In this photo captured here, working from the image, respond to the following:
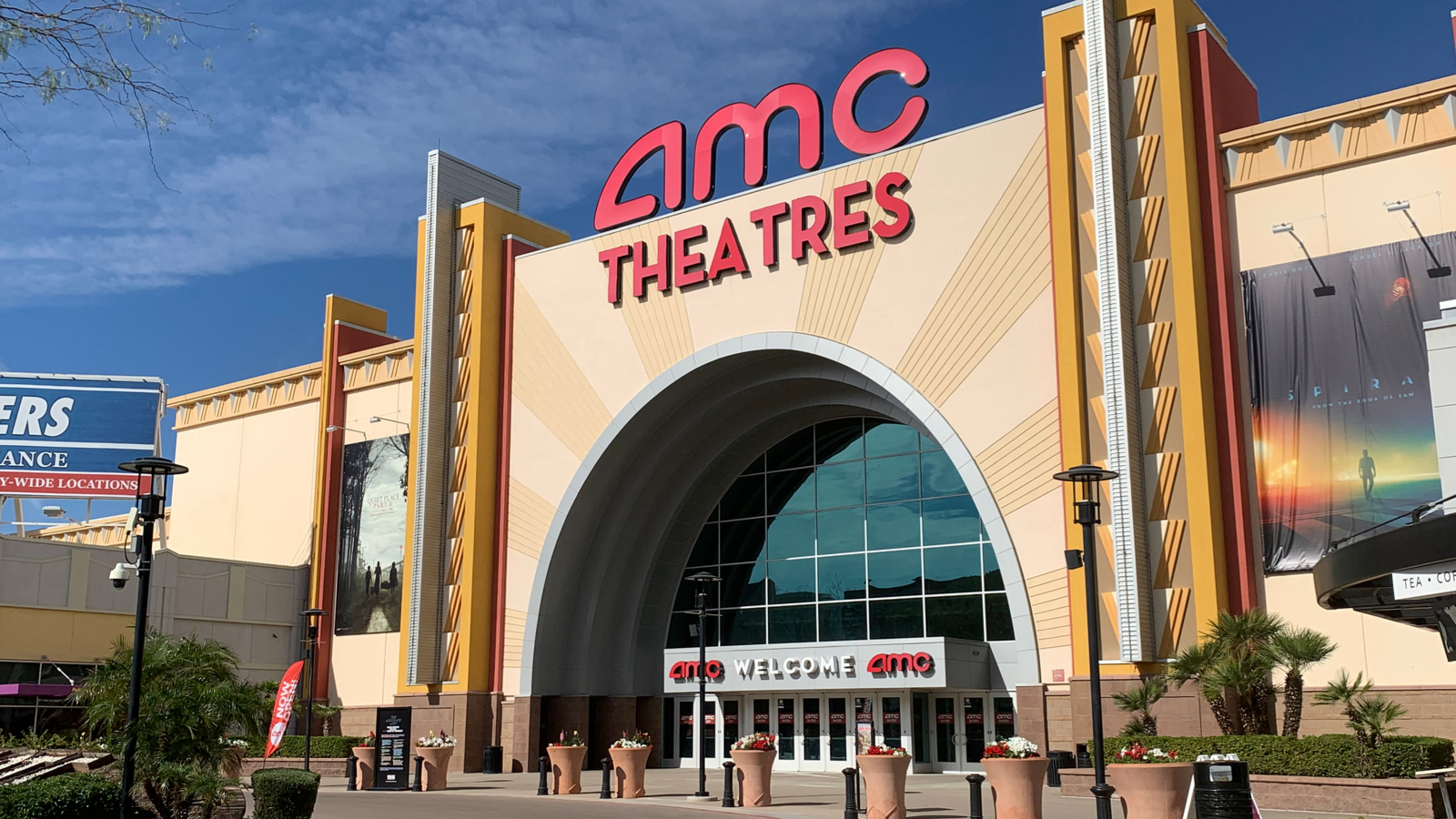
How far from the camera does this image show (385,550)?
45562mm

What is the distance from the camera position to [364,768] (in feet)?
114

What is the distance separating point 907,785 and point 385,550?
22360 millimetres

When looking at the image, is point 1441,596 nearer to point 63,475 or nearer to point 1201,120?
point 1201,120

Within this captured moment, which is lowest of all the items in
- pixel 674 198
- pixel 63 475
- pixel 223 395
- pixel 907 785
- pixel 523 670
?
pixel 907 785

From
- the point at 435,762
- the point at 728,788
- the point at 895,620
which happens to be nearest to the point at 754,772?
the point at 728,788

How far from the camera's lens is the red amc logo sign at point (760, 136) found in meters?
35.2

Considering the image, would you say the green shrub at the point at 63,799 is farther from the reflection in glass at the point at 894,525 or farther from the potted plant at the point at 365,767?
the reflection in glass at the point at 894,525

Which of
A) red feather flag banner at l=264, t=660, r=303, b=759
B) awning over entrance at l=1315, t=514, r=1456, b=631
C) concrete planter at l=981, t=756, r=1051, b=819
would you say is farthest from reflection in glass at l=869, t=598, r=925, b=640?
awning over entrance at l=1315, t=514, r=1456, b=631

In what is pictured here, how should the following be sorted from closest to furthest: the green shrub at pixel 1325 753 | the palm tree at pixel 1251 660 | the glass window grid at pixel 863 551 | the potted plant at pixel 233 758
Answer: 1. the potted plant at pixel 233 758
2. the green shrub at pixel 1325 753
3. the palm tree at pixel 1251 660
4. the glass window grid at pixel 863 551

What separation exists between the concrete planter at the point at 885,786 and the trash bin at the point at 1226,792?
6616 millimetres

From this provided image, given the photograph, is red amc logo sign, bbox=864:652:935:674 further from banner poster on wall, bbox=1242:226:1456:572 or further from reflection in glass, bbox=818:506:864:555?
banner poster on wall, bbox=1242:226:1456:572

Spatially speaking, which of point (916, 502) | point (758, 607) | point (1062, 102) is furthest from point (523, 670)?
point (1062, 102)

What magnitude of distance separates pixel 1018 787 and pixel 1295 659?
699 cm

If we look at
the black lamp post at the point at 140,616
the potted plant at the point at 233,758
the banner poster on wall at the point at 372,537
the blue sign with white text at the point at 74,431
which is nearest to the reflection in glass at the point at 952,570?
the banner poster on wall at the point at 372,537
